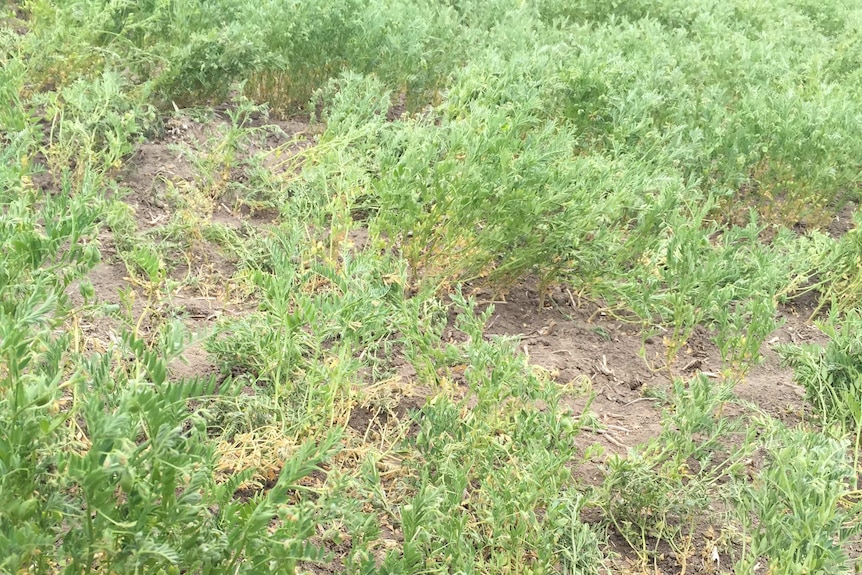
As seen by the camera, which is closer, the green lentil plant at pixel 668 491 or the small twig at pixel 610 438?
the green lentil plant at pixel 668 491

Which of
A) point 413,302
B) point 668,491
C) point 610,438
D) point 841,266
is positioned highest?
point 413,302

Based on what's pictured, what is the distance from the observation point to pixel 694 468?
269 cm

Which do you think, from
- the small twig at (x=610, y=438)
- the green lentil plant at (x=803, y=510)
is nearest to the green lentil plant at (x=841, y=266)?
the small twig at (x=610, y=438)

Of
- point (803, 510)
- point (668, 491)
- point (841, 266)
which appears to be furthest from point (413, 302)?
point (841, 266)

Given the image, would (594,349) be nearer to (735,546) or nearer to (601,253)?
(601,253)

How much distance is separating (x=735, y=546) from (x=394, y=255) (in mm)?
1807

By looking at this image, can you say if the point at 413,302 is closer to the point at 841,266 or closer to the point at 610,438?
the point at 610,438

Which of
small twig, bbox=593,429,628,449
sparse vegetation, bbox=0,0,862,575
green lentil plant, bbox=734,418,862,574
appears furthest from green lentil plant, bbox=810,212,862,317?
green lentil plant, bbox=734,418,862,574

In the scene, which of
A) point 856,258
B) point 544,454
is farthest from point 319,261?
point 856,258

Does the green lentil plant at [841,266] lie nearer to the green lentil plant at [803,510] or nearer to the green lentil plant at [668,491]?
the green lentil plant at [668,491]

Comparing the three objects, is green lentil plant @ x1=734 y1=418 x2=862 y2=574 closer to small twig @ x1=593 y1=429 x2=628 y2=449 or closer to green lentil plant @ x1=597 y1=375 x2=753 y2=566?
green lentil plant @ x1=597 y1=375 x2=753 y2=566

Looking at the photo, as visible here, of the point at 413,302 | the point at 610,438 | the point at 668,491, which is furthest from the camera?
the point at 610,438

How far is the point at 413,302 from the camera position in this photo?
105 inches

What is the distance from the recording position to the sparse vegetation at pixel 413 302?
1.75 m
